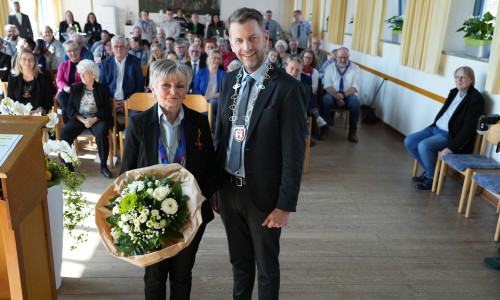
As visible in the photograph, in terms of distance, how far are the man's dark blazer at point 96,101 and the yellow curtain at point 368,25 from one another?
4741 millimetres

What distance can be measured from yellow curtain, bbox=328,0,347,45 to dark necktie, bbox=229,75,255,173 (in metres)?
8.28

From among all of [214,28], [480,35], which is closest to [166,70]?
[480,35]

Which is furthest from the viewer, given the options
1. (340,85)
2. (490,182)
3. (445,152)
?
(340,85)

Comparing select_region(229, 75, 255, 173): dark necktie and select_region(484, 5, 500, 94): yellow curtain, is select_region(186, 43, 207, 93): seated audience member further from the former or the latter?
select_region(229, 75, 255, 173): dark necktie

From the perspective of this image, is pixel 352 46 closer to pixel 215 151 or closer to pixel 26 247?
pixel 215 151

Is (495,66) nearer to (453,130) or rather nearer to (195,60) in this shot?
(453,130)

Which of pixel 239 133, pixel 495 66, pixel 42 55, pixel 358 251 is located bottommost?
pixel 358 251

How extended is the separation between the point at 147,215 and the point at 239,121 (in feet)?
1.87

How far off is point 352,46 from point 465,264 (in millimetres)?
6052

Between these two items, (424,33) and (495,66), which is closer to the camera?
(495,66)

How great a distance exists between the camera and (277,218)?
1871 mm

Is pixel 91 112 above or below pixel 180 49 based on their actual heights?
below

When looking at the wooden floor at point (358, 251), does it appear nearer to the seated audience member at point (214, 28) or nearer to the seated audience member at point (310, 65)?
the seated audience member at point (310, 65)

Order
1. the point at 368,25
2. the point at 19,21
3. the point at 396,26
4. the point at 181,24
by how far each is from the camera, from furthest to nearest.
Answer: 1. the point at 181,24
2. the point at 19,21
3. the point at 368,25
4. the point at 396,26
